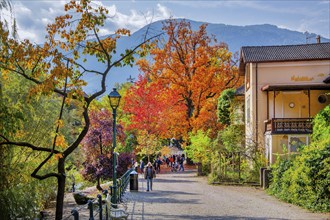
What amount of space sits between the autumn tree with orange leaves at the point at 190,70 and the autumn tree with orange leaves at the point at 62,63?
33.7 m

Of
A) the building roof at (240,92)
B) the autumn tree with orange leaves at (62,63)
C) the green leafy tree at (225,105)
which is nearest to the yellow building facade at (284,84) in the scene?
the building roof at (240,92)

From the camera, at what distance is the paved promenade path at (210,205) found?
1702 centimetres

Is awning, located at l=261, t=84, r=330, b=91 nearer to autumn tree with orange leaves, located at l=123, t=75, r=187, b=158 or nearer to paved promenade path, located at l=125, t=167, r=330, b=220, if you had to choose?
paved promenade path, located at l=125, t=167, r=330, b=220

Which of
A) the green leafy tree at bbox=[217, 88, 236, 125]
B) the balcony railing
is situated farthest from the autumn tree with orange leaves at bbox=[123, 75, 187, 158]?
the balcony railing

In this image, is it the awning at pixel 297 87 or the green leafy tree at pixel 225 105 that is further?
the green leafy tree at pixel 225 105

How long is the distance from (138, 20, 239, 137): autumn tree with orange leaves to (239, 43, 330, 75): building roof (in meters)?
10.7

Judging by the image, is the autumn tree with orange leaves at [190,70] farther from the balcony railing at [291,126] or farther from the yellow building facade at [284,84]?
the balcony railing at [291,126]

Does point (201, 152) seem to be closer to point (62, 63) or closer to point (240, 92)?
point (240, 92)

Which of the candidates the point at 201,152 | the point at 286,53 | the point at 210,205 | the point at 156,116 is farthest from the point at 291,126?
the point at 156,116

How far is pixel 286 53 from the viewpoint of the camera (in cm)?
3562

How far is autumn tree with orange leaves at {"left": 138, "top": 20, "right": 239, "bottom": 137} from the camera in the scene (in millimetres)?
47375

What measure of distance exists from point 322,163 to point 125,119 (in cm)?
3845

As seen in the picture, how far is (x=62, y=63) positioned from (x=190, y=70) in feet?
121

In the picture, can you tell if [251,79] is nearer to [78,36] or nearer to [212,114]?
[212,114]
